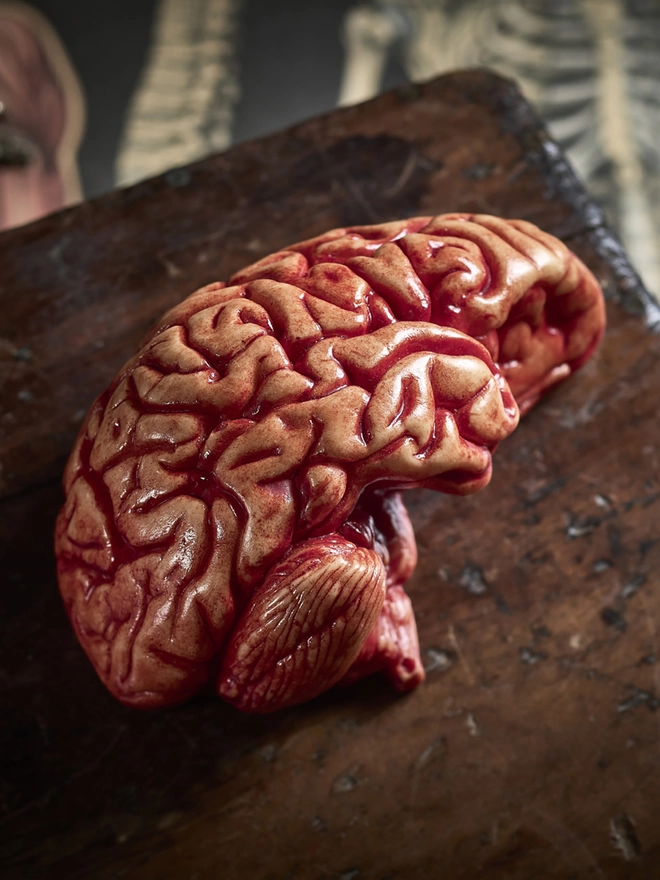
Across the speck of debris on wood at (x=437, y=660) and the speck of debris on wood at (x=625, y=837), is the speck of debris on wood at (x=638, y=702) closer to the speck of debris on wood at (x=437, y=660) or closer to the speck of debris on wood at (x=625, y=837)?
the speck of debris on wood at (x=625, y=837)

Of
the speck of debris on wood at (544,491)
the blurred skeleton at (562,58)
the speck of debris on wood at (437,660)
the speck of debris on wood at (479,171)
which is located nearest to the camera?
the speck of debris on wood at (437,660)

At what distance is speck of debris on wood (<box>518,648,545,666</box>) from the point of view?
1.56 m

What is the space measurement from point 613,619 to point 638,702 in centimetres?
15

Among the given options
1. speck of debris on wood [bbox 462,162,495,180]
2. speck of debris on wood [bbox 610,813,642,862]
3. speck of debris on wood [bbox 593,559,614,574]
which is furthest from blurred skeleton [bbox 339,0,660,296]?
speck of debris on wood [bbox 610,813,642,862]

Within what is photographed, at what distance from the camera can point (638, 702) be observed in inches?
60.4

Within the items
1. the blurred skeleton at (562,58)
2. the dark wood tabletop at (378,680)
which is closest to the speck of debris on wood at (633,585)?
the dark wood tabletop at (378,680)

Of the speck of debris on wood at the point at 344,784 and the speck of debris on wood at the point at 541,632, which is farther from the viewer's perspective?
the speck of debris on wood at the point at 541,632

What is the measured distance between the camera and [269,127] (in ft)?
10.2

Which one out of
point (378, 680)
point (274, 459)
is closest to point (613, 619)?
point (378, 680)

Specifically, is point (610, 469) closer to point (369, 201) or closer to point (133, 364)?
point (369, 201)

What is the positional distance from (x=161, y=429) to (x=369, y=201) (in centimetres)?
90

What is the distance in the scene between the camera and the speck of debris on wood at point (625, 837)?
146 cm

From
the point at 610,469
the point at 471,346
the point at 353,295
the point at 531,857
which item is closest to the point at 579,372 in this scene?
the point at 610,469

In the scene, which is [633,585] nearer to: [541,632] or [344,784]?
[541,632]
